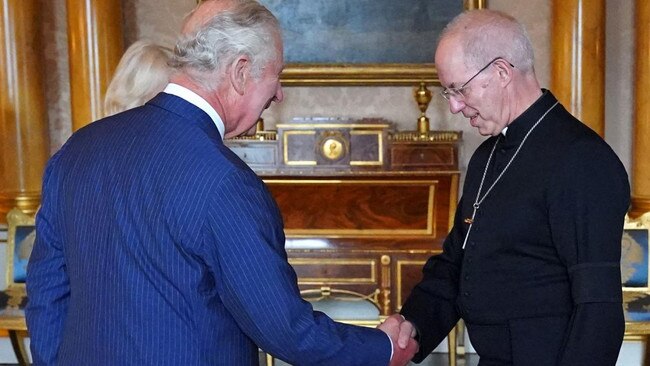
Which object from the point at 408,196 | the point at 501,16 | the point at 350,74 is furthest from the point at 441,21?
the point at 501,16

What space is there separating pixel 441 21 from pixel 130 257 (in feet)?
14.8

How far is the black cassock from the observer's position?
1979mm

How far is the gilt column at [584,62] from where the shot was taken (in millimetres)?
5578

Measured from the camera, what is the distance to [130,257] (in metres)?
1.76

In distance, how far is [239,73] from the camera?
6.24ft

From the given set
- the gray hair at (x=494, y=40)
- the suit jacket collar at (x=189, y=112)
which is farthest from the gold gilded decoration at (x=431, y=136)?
the suit jacket collar at (x=189, y=112)

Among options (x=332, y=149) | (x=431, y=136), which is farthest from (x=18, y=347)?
(x=431, y=136)

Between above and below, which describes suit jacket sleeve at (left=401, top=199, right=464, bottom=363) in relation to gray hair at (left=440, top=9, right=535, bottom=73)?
below

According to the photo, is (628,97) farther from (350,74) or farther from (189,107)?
(189,107)

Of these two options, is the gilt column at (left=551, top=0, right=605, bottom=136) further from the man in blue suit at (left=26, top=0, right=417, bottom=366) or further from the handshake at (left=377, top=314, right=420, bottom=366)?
the man in blue suit at (left=26, top=0, right=417, bottom=366)

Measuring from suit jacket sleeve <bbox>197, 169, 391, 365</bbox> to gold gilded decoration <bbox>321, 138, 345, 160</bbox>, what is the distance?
3402mm

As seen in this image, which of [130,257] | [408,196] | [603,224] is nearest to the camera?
[130,257]

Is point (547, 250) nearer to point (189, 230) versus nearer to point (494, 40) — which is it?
point (494, 40)

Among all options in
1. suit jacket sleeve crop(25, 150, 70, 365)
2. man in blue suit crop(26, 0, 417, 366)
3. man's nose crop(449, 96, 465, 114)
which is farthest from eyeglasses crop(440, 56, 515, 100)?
suit jacket sleeve crop(25, 150, 70, 365)
